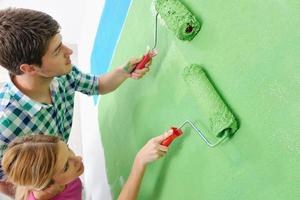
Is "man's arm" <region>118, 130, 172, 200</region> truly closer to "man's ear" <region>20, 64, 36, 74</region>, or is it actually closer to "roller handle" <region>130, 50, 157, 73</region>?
"roller handle" <region>130, 50, 157, 73</region>

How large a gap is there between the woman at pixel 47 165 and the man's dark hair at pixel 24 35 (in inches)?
6.9

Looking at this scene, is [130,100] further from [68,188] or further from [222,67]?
[222,67]

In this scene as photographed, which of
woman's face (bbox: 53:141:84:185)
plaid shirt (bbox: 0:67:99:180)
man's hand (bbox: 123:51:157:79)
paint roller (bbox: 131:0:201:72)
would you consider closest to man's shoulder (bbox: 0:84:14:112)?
plaid shirt (bbox: 0:67:99:180)

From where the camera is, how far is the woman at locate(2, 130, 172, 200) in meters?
0.70

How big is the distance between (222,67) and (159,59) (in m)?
0.22

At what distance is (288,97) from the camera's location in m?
0.46

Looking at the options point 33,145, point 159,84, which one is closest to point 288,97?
point 159,84

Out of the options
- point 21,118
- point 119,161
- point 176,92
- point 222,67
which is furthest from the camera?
point 119,161

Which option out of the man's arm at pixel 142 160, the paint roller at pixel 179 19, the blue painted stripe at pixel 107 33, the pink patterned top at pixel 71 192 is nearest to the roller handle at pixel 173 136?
the man's arm at pixel 142 160

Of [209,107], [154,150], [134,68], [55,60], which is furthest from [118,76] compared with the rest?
[209,107]

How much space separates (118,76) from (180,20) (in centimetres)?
31

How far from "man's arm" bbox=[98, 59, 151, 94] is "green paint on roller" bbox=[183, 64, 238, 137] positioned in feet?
0.69

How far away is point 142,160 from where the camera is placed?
72 cm

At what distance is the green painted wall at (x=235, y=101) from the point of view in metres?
0.46
